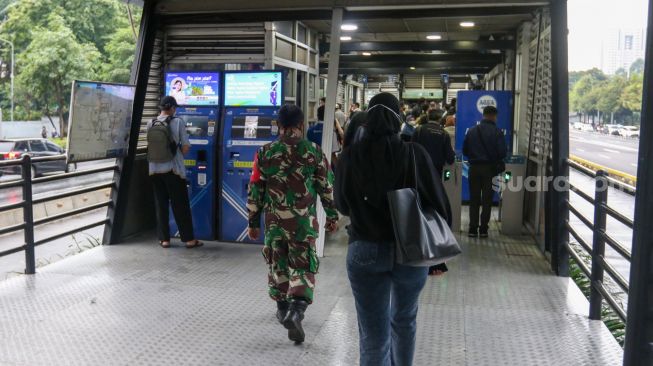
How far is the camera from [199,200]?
7453mm

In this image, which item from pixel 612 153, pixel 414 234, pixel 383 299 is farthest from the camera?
pixel 612 153

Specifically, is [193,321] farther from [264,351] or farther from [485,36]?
[485,36]

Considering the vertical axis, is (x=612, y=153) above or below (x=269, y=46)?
below

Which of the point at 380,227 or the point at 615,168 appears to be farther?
the point at 615,168

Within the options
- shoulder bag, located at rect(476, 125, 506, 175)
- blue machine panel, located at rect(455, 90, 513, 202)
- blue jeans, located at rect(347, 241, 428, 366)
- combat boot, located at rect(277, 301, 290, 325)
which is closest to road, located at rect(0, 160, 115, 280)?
combat boot, located at rect(277, 301, 290, 325)

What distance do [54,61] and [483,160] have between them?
26101 millimetres

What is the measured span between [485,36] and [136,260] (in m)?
7.64

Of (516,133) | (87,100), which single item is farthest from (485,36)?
(87,100)

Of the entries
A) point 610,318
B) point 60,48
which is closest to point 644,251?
point 610,318

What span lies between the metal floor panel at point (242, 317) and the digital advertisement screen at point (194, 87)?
1863 millimetres

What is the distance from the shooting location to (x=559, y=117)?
610cm

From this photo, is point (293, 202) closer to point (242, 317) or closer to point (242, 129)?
point (242, 317)

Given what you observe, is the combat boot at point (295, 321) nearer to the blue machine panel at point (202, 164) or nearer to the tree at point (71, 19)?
the blue machine panel at point (202, 164)

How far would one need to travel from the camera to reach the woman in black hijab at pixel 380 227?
118 inches
